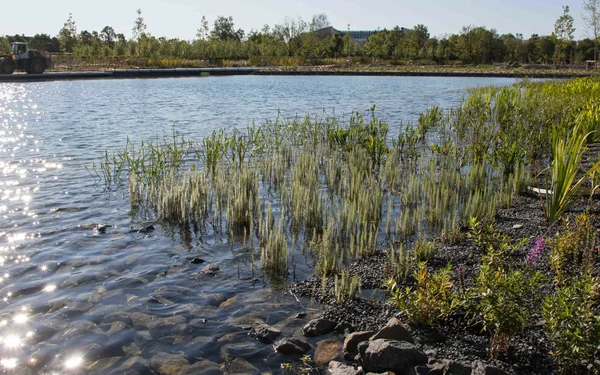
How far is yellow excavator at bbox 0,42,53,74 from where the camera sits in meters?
47.7

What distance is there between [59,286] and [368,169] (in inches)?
280

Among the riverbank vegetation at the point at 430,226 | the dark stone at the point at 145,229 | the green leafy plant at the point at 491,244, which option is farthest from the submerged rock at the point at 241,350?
the dark stone at the point at 145,229

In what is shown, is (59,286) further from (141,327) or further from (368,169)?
(368,169)

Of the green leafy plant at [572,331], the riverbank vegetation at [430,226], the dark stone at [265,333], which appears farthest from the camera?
the dark stone at [265,333]

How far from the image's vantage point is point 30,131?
1948cm

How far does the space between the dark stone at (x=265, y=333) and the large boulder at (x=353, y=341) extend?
2.65ft

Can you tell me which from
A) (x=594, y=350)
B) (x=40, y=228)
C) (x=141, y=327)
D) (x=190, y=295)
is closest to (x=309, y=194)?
(x=190, y=295)

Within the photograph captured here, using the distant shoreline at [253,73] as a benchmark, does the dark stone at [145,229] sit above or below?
below

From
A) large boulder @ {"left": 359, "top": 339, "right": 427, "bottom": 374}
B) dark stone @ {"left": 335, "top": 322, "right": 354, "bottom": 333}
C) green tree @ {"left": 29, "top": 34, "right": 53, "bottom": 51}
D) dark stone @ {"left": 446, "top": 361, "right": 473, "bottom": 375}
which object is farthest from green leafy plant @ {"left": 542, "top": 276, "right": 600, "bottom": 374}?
green tree @ {"left": 29, "top": 34, "right": 53, "bottom": 51}

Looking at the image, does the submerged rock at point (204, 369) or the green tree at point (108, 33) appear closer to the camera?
the submerged rock at point (204, 369)

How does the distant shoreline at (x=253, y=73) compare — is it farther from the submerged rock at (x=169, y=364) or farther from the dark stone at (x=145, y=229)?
the submerged rock at (x=169, y=364)

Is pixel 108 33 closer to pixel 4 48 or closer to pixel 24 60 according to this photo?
pixel 4 48

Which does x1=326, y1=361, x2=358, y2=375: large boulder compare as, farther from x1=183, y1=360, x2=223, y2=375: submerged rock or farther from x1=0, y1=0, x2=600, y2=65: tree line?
x1=0, y1=0, x2=600, y2=65: tree line

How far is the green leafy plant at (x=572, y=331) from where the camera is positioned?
3.92 metres
